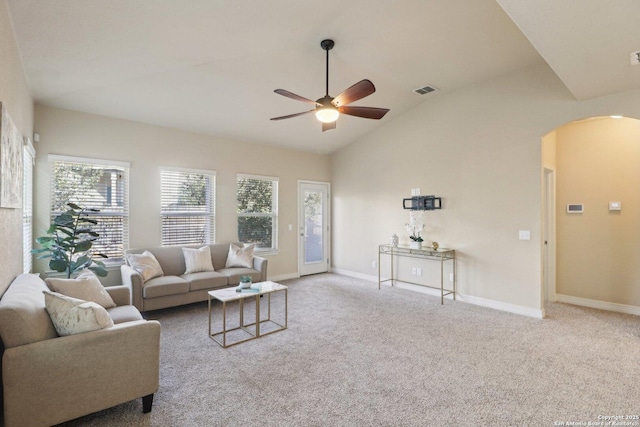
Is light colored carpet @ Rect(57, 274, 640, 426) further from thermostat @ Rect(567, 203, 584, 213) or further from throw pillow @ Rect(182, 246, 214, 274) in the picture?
thermostat @ Rect(567, 203, 584, 213)

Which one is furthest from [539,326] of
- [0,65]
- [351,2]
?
[0,65]

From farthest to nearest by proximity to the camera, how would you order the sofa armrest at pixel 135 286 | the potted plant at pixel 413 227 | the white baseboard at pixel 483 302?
the potted plant at pixel 413 227 → the white baseboard at pixel 483 302 → the sofa armrest at pixel 135 286

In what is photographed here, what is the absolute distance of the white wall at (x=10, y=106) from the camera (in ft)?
7.41

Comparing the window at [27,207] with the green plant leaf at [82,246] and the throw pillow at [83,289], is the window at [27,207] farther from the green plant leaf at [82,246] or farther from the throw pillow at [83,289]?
the throw pillow at [83,289]

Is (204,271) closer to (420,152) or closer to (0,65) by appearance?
(0,65)

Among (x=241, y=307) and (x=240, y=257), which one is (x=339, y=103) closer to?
(x=241, y=307)

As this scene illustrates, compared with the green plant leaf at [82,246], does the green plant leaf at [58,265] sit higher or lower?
lower

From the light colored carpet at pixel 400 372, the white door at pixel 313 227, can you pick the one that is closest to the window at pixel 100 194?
the light colored carpet at pixel 400 372

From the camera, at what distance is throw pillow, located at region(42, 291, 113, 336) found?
6.78 ft

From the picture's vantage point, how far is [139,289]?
4.08 metres

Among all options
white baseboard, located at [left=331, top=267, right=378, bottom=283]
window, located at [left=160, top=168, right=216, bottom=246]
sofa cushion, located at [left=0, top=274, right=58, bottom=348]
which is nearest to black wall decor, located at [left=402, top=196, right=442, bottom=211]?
white baseboard, located at [left=331, top=267, right=378, bottom=283]

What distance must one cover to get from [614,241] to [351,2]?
487 centimetres

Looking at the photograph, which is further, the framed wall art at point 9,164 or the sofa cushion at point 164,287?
the sofa cushion at point 164,287

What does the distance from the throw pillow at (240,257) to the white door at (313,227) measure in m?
1.61
